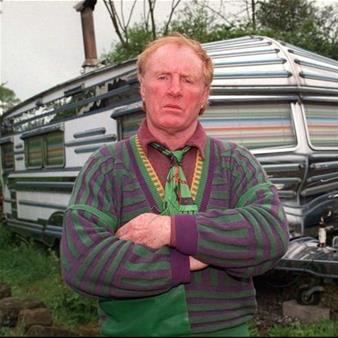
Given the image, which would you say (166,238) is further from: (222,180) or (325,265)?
(325,265)

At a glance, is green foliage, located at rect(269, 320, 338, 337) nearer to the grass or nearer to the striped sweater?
the grass

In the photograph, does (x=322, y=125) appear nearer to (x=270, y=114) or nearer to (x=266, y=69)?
(x=270, y=114)

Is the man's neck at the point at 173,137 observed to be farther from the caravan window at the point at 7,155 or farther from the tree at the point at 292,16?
the tree at the point at 292,16

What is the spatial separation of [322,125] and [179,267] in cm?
392

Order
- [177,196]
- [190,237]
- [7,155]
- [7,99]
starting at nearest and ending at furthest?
[190,237] → [177,196] → [7,155] → [7,99]

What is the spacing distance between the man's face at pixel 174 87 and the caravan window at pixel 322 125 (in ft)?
11.0

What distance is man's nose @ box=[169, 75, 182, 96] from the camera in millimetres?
1892

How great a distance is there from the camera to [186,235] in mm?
1647

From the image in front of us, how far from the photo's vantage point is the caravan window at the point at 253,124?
193 inches

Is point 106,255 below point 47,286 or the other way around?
the other way around

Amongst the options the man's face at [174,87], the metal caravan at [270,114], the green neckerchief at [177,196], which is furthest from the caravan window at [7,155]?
the green neckerchief at [177,196]

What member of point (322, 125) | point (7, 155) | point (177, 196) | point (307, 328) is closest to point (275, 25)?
point (7, 155)

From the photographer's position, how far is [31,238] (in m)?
7.89

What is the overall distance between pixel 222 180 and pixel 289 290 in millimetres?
3886
